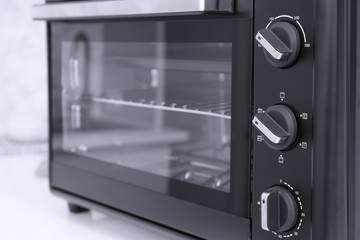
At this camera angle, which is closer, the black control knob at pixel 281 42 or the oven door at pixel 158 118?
the black control knob at pixel 281 42

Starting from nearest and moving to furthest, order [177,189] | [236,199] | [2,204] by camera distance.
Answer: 1. [236,199]
2. [177,189]
3. [2,204]

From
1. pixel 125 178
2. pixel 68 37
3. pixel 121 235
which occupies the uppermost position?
pixel 68 37

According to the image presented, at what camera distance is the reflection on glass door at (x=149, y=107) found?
3.03ft

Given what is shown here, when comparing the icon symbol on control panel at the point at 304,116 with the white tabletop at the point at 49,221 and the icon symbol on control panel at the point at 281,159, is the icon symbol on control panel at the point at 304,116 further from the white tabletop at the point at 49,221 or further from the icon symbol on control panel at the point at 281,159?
the white tabletop at the point at 49,221

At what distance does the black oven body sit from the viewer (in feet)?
2.17

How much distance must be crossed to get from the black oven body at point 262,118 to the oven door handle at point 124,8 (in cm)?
2

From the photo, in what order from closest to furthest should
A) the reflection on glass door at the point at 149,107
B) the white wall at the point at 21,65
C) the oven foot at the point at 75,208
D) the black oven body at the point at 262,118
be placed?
the black oven body at the point at 262,118 < the reflection on glass door at the point at 149,107 < the oven foot at the point at 75,208 < the white wall at the point at 21,65

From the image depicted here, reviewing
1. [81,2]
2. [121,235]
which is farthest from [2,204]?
[81,2]

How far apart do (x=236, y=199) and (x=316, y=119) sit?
6.8 inches

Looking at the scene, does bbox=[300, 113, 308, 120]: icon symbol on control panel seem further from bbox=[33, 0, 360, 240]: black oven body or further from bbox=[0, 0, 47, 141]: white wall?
bbox=[0, 0, 47, 141]: white wall

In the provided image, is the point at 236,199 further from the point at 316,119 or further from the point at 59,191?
the point at 59,191

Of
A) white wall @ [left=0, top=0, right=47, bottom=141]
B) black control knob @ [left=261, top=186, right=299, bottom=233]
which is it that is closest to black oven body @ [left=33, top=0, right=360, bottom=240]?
black control knob @ [left=261, top=186, right=299, bottom=233]

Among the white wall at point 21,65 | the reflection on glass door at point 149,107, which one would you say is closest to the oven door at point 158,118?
the reflection on glass door at point 149,107

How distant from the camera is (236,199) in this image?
779 mm
